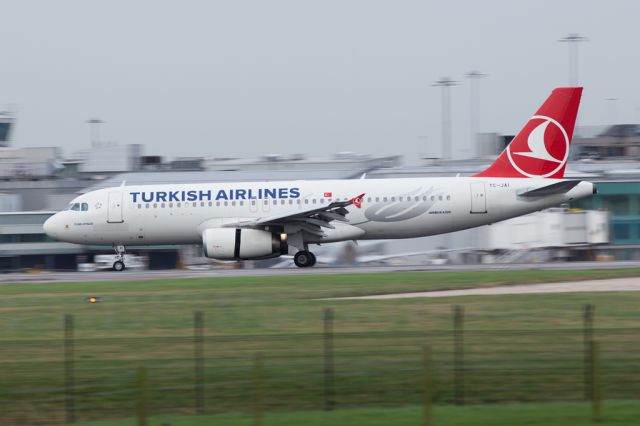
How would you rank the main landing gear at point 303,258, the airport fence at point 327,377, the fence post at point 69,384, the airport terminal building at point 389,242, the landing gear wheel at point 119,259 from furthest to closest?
the airport terminal building at point 389,242 → the landing gear wheel at point 119,259 → the main landing gear at point 303,258 → the airport fence at point 327,377 → the fence post at point 69,384

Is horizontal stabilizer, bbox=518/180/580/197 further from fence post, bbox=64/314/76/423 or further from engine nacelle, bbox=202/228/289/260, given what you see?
fence post, bbox=64/314/76/423

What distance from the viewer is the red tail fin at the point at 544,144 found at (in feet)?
121

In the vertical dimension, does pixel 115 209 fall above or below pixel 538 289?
above

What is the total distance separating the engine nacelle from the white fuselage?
1.45 metres

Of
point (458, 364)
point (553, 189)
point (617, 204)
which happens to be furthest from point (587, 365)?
point (617, 204)

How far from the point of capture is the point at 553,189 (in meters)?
35.9

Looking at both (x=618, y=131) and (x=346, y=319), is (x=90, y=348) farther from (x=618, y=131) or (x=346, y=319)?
(x=618, y=131)

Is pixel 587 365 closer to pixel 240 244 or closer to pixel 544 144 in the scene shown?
pixel 240 244

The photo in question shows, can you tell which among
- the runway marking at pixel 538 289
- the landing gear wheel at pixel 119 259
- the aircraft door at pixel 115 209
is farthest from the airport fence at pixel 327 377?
the landing gear wheel at pixel 119 259

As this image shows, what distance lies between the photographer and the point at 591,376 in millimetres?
13477

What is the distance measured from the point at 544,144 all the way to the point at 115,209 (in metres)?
16.2

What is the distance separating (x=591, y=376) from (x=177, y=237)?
25.9 m

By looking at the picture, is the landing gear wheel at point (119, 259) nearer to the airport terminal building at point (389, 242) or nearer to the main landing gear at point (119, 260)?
the main landing gear at point (119, 260)

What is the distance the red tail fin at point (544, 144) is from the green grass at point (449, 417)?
2406 centimetres
